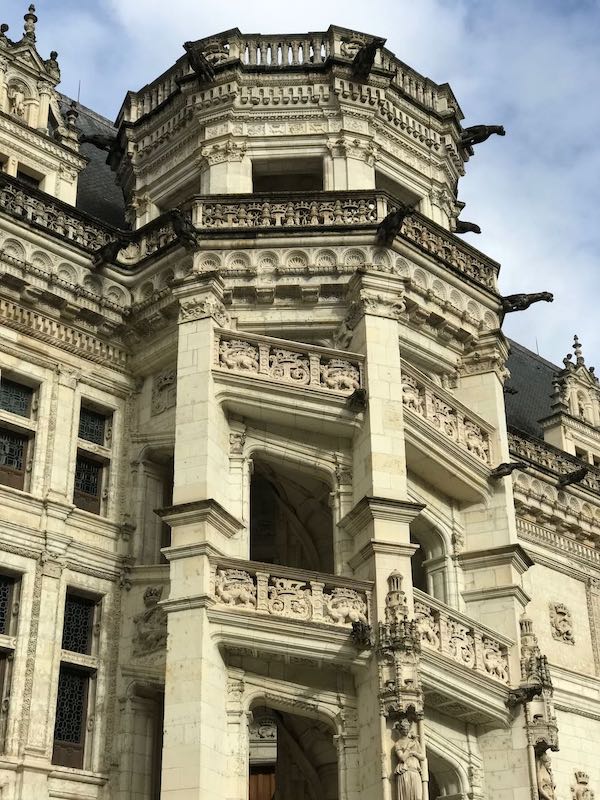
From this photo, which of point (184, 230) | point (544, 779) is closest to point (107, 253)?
point (184, 230)

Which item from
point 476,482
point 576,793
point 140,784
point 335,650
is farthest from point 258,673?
point 576,793

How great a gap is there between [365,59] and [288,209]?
144 inches

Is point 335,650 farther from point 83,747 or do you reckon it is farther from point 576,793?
point 576,793

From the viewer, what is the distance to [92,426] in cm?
1891

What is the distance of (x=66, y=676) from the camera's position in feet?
55.6

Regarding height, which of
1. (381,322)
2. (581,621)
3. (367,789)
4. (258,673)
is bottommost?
(367,789)

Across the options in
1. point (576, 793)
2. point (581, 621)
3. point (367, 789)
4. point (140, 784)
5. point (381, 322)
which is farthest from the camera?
point (581, 621)

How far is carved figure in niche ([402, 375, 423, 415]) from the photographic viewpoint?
59.3 feet

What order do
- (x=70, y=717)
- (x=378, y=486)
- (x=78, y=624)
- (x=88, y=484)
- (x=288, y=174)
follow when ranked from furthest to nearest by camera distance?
(x=288, y=174) < (x=88, y=484) < (x=78, y=624) < (x=70, y=717) < (x=378, y=486)

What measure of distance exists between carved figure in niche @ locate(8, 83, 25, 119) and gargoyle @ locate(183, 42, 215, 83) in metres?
2.85

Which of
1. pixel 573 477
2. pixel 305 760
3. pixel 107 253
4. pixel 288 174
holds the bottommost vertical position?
pixel 305 760

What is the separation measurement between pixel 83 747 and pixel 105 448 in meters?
4.40

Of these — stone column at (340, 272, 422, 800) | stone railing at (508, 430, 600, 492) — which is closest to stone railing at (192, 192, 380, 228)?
stone column at (340, 272, 422, 800)

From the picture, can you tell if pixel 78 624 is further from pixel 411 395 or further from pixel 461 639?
pixel 411 395
